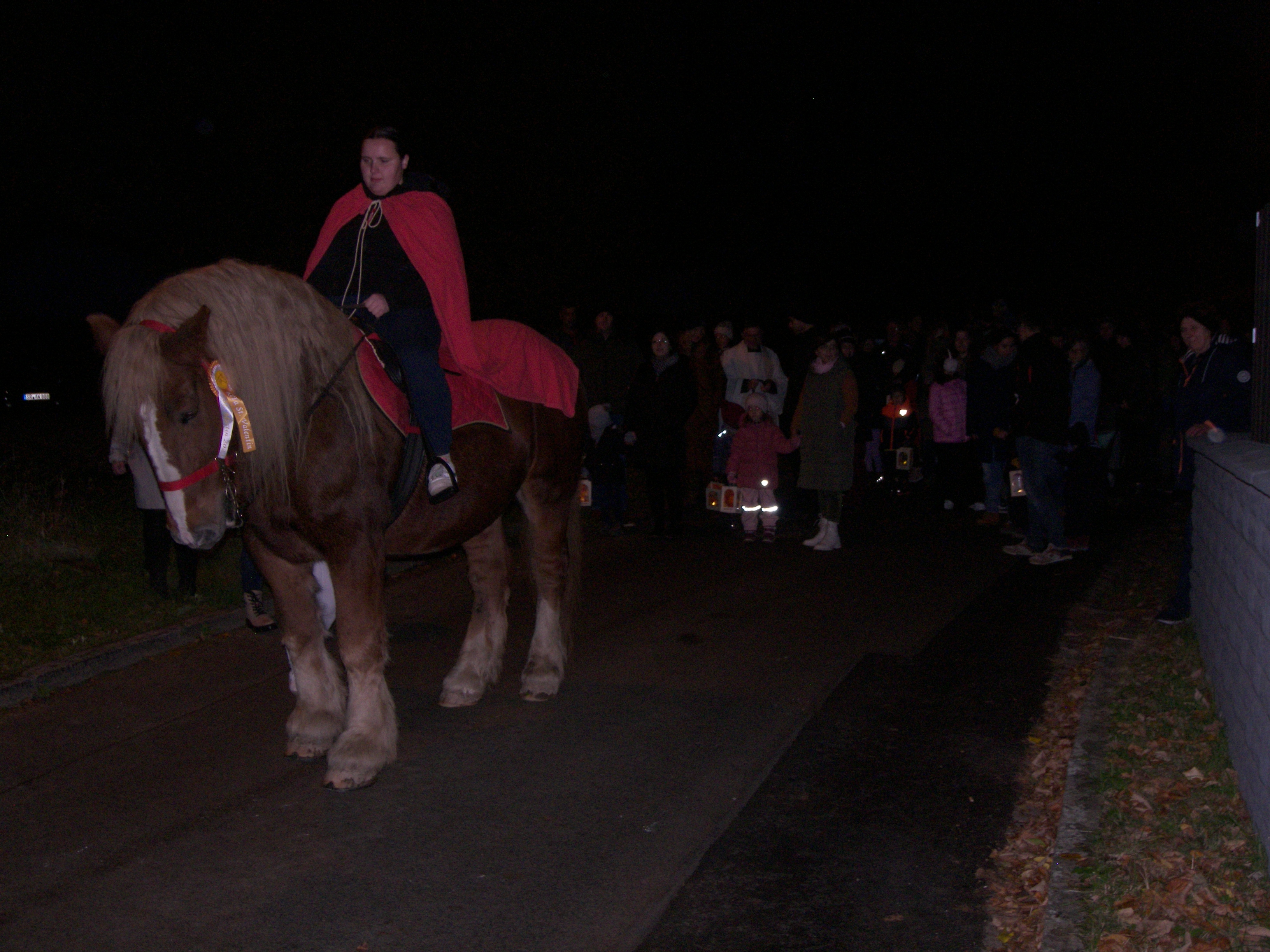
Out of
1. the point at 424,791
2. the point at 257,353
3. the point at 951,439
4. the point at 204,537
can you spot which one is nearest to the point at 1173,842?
the point at 424,791

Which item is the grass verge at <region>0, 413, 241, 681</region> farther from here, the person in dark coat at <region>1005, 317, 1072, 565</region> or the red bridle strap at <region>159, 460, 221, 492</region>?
the person in dark coat at <region>1005, 317, 1072, 565</region>

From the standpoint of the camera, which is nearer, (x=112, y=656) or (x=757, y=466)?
(x=112, y=656)

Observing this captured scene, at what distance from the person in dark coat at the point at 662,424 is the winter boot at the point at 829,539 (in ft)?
5.21

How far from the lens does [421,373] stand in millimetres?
5371

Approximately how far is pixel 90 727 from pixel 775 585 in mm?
5274

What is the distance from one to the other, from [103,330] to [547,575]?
2.87 meters

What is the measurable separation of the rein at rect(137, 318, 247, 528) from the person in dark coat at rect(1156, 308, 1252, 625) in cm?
565

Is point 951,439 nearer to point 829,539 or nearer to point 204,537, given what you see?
point 829,539

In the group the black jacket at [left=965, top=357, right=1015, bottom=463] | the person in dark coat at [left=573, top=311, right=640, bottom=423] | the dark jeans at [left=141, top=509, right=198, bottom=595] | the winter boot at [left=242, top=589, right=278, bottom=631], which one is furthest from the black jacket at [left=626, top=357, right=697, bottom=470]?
the winter boot at [left=242, top=589, right=278, bottom=631]

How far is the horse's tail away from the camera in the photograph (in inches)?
270

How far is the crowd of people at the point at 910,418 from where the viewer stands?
1023 centimetres

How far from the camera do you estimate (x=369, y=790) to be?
16.8 feet

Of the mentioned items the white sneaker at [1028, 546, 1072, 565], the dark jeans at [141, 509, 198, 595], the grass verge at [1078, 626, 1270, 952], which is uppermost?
the dark jeans at [141, 509, 198, 595]

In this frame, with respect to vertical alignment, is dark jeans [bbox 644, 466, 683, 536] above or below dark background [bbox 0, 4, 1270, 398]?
below
